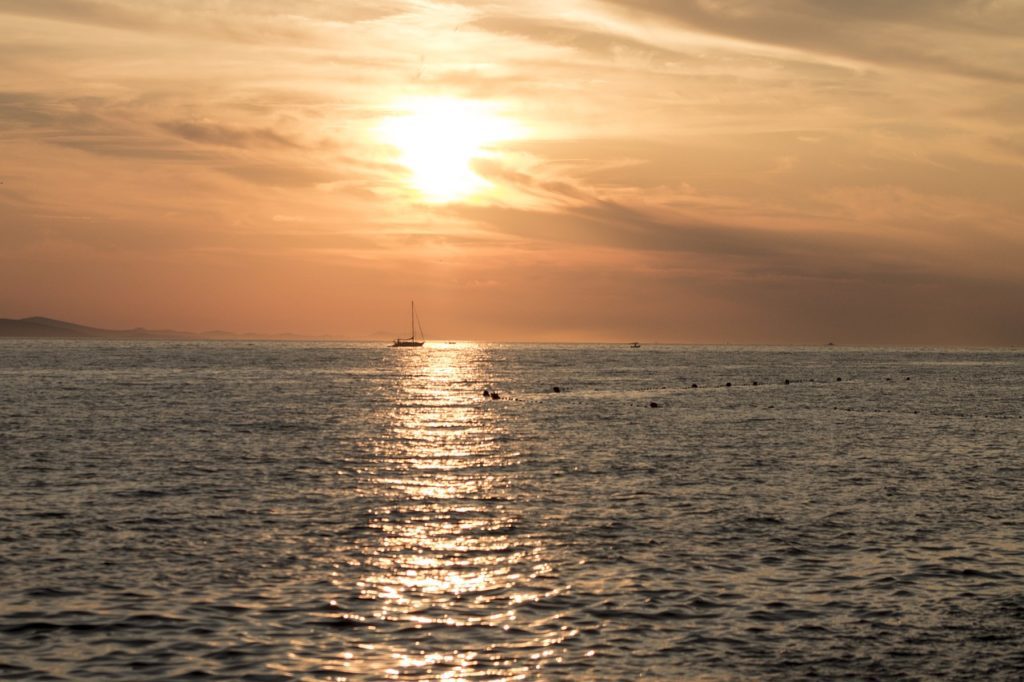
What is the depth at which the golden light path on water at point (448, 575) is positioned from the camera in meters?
21.4

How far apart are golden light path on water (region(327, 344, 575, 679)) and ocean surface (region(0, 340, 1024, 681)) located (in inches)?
4.2

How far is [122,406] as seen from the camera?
319 ft

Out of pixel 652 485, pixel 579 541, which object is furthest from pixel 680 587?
pixel 652 485

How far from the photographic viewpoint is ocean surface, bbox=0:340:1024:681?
21.7 metres

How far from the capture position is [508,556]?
103ft

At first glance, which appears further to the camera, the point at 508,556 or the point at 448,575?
the point at 508,556

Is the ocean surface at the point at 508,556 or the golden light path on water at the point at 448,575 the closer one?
the golden light path on water at the point at 448,575

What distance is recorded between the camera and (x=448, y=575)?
28.8 metres

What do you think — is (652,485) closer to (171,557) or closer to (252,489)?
(252,489)

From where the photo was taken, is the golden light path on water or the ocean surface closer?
the golden light path on water

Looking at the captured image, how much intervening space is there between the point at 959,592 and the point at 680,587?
24.1 ft

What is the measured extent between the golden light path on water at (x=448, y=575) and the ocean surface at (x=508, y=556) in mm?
107

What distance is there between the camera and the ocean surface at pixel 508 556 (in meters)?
21.7

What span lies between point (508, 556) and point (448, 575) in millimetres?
3015
